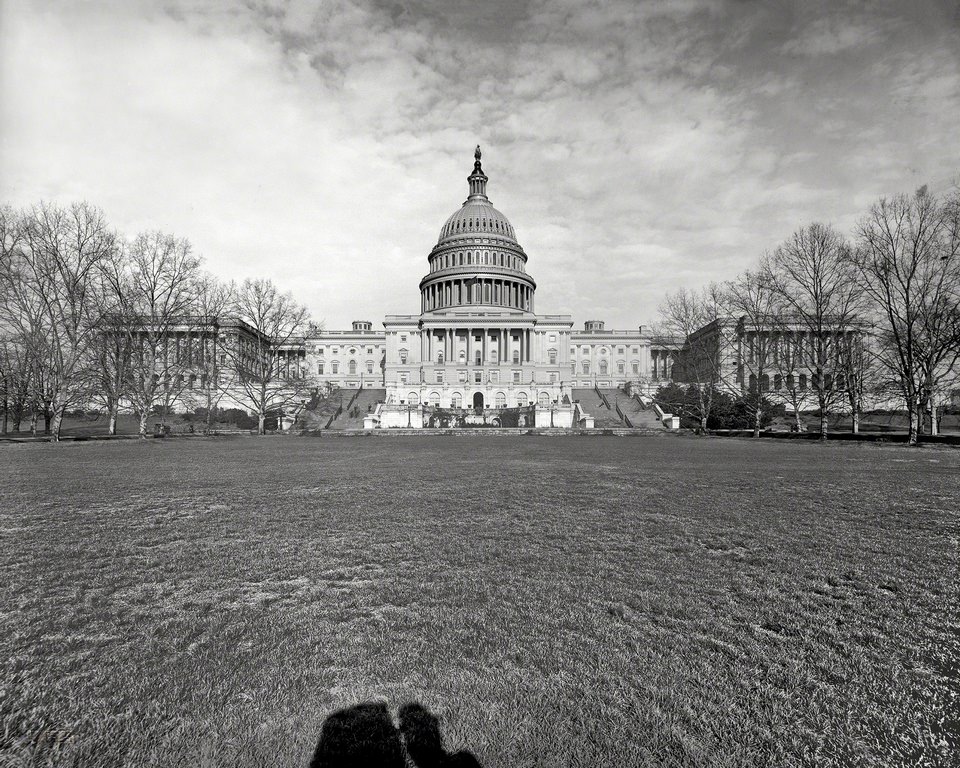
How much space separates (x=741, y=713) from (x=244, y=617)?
12.2 feet

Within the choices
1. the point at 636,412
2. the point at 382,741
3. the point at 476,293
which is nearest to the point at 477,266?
the point at 476,293

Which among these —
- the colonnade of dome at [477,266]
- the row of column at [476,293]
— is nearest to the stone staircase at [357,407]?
the colonnade of dome at [477,266]

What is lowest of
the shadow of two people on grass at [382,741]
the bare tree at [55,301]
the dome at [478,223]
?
the shadow of two people on grass at [382,741]

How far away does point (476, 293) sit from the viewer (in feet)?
304

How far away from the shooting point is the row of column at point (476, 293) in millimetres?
93000

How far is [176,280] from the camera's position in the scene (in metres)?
32.3

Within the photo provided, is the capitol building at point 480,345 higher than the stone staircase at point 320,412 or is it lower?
higher

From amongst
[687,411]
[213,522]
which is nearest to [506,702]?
[213,522]

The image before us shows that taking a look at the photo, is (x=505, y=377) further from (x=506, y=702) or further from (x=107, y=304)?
(x=506, y=702)

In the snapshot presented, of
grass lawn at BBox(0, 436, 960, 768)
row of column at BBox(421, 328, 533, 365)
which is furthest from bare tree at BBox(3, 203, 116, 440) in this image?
row of column at BBox(421, 328, 533, 365)

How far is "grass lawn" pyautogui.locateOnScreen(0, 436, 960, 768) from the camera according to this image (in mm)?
2744

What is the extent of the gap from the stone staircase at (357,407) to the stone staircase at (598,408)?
26.7 meters

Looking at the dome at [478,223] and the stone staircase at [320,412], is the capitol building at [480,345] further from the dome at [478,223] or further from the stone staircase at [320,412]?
the stone staircase at [320,412]

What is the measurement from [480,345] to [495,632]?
83.6 m
